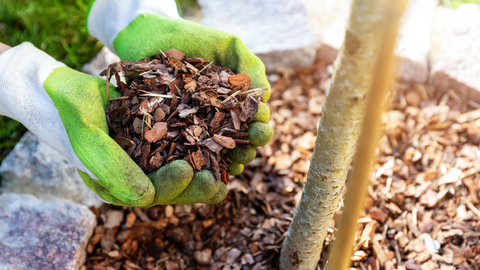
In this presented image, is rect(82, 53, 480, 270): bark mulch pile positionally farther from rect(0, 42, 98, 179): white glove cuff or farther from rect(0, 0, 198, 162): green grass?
rect(0, 0, 198, 162): green grass

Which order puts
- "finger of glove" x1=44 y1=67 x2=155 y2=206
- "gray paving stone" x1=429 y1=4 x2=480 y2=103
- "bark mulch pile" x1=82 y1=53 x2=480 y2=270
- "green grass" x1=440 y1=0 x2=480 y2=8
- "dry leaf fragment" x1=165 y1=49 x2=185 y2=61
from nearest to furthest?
"finger of glove" x1=44 y1=67 x2=155 y2=206 < "dry leaf fragment" x1=165 y1=49 x2=185 y2=61 < "bark mulch pile" x1=82 y1=53 x2=480 y2=270 < "gray paving stone" x1=429 y1=4 x2=480 y2=103 < "green grass" x1=440 y1=0 x2=480 y2=8

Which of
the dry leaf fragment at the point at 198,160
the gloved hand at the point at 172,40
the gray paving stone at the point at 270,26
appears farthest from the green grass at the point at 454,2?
the dry leaf fragment at the point at 198,160

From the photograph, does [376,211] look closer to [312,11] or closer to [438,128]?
[438,128]

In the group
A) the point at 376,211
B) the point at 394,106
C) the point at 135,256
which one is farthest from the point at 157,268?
the point at 394,106

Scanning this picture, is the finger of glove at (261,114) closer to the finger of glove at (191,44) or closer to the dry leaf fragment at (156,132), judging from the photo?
the finger of glove at (191,44)

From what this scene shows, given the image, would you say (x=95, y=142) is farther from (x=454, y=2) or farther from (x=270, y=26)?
(x=454, y=2)

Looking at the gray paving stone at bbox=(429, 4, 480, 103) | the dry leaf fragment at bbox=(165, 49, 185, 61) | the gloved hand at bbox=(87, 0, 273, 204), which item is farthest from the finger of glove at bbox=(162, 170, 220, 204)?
the gray paving stone at bbox=(429, 4, 480, 103)

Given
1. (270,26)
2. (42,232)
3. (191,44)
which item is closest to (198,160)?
(191,44)
